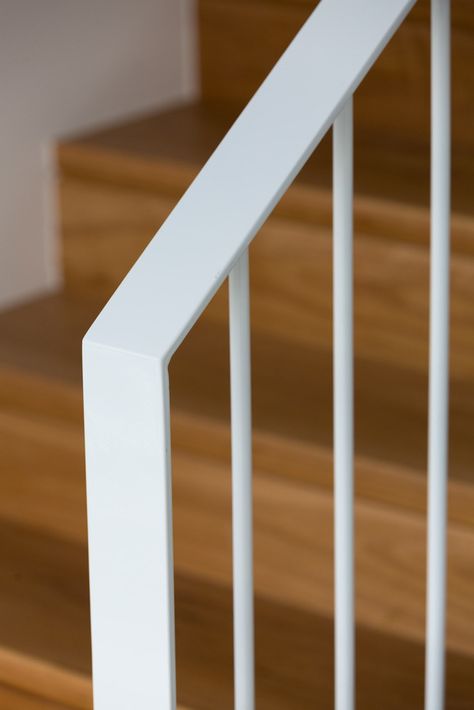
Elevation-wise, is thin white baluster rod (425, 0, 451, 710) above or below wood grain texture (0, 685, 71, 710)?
above

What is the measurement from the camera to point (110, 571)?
864 mm

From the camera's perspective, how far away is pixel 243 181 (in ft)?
2.86

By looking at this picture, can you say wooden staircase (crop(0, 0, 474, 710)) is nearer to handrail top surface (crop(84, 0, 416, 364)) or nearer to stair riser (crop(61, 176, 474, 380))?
stair riser (crop(61, 176, 474, 380))

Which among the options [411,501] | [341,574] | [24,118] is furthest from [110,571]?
[24,118]

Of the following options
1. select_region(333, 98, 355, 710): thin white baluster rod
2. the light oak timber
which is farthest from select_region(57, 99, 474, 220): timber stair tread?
select_region(333, 98, 355, 710): thin white baluster rod

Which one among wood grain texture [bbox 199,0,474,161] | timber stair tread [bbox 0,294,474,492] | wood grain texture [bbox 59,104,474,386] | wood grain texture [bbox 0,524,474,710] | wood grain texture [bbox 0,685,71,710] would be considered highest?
wood grain texture [bbox 199,0,474,161]

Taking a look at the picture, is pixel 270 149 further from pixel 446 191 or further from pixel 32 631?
pixel 32 631

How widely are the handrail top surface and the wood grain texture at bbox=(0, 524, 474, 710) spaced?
61 centimetres

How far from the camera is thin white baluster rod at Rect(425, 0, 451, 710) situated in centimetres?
99

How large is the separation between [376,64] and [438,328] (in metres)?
0.96

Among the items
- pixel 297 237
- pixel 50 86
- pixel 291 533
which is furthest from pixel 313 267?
pixel 50 86

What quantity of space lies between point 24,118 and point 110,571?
3.65 ft

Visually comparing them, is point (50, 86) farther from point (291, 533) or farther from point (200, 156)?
point (291, 533)

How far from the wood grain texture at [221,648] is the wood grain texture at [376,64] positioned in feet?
2.18
